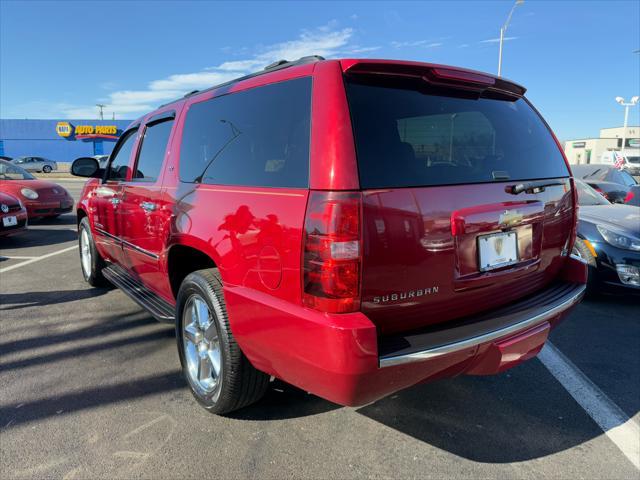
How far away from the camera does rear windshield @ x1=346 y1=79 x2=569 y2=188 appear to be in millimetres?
2010

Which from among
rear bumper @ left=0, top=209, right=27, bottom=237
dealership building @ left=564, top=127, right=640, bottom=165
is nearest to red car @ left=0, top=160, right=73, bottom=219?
rear bumper @ left=0, top=209, right=27, bottom=237

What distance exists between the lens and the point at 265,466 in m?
2.30

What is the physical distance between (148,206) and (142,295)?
79 centimetres

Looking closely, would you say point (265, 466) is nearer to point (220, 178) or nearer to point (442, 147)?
point (220, 178)

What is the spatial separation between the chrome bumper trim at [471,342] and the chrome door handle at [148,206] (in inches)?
83.4

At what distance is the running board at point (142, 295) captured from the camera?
3.22 metres

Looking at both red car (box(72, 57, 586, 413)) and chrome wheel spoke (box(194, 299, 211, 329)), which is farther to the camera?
chrome wheel spoke (box(194, 299, 211, 329))

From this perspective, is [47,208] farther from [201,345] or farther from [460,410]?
[460,410]

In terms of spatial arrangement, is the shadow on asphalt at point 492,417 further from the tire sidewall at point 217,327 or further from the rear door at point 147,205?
the rear door at point 147,205

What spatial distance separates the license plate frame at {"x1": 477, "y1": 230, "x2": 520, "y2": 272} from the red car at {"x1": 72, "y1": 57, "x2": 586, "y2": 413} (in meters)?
0.01

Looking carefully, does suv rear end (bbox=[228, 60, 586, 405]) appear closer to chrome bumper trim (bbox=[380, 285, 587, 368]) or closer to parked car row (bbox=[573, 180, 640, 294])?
chrome bumper trim (bbox=[380, 285, 587, 368])

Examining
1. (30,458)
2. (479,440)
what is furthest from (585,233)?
(30,458)

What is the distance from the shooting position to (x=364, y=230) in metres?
1.87

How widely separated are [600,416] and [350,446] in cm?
157
